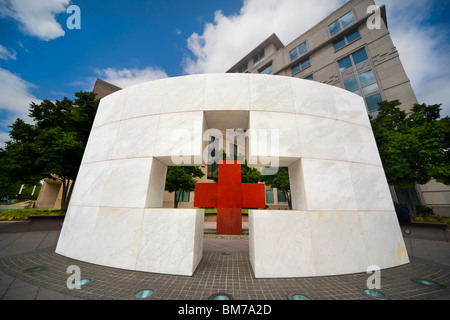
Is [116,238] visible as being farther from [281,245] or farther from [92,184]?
[281,245]

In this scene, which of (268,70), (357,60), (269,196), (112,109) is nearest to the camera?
(112,109)

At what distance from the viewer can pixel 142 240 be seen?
169 inches

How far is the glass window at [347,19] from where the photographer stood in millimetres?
23391

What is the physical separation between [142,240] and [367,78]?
29.8 meters

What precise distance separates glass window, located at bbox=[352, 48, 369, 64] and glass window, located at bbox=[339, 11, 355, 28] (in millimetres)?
5261

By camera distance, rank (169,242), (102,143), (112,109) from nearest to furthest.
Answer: (169,242) < (102,143) < (112,109)

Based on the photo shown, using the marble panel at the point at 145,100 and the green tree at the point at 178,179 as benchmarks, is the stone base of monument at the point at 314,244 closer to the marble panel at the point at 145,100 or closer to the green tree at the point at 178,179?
the marble panel at the point at 145,100

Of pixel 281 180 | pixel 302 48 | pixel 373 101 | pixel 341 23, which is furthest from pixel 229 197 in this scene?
pixel 341 23

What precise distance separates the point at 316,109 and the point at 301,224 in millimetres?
3831

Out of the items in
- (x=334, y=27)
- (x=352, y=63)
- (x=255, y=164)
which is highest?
(x=334, y=27)

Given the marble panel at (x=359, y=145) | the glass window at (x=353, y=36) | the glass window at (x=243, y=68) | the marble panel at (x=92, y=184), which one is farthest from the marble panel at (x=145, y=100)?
the glass window at (x=243, y=68)

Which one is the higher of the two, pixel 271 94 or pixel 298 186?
pixel 271 94

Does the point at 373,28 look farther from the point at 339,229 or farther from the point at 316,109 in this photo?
the point at 339,229

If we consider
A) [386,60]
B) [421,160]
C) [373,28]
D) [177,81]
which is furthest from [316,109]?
[373,28]
